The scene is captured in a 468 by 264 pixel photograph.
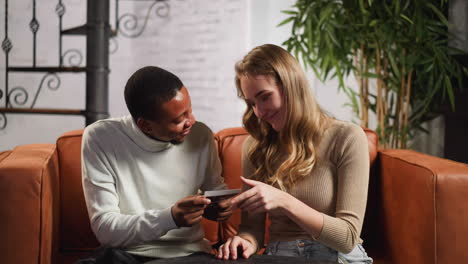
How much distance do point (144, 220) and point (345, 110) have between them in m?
2.35

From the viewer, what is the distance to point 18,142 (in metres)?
3.89

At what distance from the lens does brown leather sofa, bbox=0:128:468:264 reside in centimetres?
128

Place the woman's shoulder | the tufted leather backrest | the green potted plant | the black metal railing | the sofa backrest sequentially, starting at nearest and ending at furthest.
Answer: the woman's shoulder < the sofa backrest < the tufted leather backrest < the green potted plant < the black metal railing

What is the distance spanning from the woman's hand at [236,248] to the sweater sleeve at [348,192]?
20 centimetres

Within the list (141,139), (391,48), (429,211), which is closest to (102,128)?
(141,139)

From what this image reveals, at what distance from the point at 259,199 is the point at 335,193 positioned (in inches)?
11.7

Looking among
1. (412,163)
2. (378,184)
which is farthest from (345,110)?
(412,163)

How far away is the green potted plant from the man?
58.0 inches

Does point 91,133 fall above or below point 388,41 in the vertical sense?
below

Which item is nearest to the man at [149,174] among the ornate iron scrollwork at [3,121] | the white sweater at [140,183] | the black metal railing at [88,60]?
the white sweater at [140,183]

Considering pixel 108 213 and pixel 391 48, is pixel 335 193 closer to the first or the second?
pixel 108 213

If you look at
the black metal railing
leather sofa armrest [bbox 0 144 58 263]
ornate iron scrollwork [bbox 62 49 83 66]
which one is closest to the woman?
leather sofa armrest [bbox 0 144 58 263]

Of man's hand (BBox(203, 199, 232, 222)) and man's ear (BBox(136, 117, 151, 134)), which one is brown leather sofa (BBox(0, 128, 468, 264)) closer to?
man's ear (BBox(136, 117, 151, 134))

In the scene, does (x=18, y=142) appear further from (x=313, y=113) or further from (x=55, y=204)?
(x=313, y=113)
